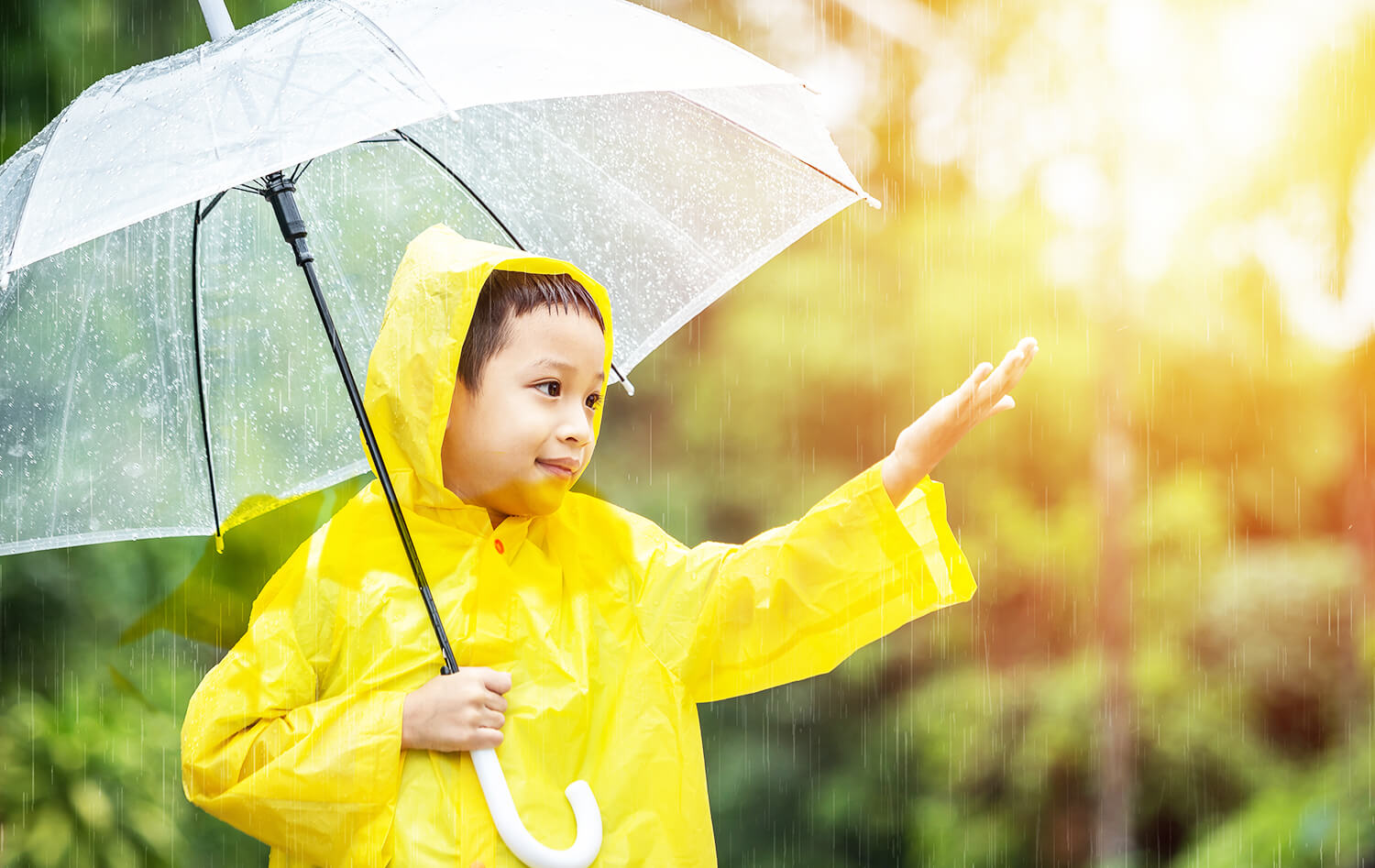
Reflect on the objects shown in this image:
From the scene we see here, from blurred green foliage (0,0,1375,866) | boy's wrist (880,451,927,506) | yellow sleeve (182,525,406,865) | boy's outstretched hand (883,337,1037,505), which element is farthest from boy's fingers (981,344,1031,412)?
blurred green foliage (0,0,1375,866)

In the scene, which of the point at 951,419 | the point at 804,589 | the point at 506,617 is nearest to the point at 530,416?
the point at 506,617

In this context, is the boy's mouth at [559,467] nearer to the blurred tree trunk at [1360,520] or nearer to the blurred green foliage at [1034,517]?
the blurred green foliage at [1034,517]

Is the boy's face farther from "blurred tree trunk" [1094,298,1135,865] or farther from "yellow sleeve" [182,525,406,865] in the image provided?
"blurred tree trunk" [1094,298,1135,865]

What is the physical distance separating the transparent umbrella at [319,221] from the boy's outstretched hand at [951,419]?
48 centimetres

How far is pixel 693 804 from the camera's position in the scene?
5.30ft

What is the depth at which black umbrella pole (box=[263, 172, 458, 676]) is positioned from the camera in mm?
1556

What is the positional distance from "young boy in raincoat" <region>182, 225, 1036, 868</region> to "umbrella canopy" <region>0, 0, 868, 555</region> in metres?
0.30

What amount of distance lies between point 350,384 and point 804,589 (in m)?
0.67

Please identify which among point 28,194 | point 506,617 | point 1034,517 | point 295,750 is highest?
point 28,194

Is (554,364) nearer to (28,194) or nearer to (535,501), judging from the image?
(535,501)

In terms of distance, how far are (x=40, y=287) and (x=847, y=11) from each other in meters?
3.14

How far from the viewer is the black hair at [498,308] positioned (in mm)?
1602

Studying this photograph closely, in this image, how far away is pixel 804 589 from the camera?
1557mm

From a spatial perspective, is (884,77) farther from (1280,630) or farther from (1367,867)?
(1367,867)
